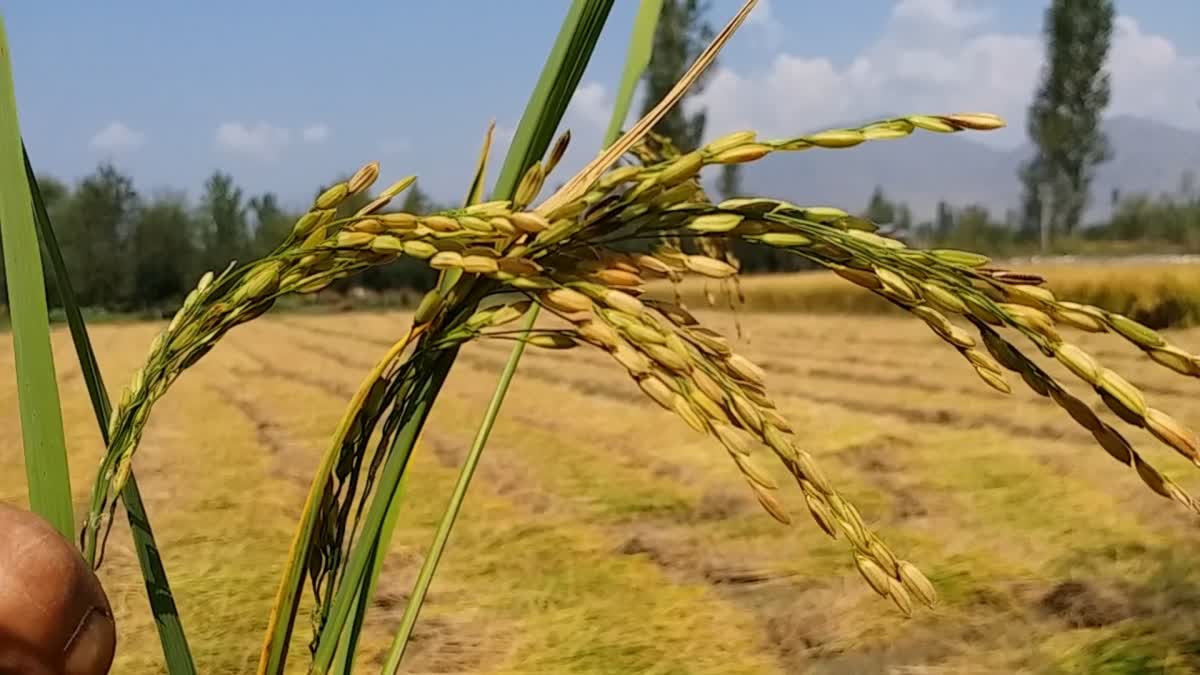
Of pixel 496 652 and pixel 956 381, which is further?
pixel 956 381

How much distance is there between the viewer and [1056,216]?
39.5 feet

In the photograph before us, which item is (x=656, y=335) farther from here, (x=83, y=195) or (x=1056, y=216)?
(x=1056, y=216)

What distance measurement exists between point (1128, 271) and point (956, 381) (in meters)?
2.66

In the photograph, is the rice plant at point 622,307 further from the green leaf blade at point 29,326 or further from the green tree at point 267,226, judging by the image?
the green tree at point 267,226

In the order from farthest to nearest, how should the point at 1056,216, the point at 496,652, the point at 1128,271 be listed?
the point at 1056,216 < the point at 1128,271 < the point at 496,652

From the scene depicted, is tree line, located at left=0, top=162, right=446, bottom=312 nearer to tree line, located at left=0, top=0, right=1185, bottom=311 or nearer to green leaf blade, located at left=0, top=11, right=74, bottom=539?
tree line, located at left=0, top=0, right=1185, bottom=311

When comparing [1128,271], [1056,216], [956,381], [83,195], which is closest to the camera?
[956,381]

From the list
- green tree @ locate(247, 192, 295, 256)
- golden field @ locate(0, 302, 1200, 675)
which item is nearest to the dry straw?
golden field @ locate(0, 302, 1200, 675)

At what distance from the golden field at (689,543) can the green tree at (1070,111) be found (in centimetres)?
1057

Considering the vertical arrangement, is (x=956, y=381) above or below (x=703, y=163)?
below

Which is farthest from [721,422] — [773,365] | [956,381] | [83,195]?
[83,195]

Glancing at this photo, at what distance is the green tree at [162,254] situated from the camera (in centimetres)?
532

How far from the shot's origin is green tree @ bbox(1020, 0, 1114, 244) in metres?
12.4

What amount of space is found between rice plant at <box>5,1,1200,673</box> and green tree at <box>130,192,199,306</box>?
16.7 ft
